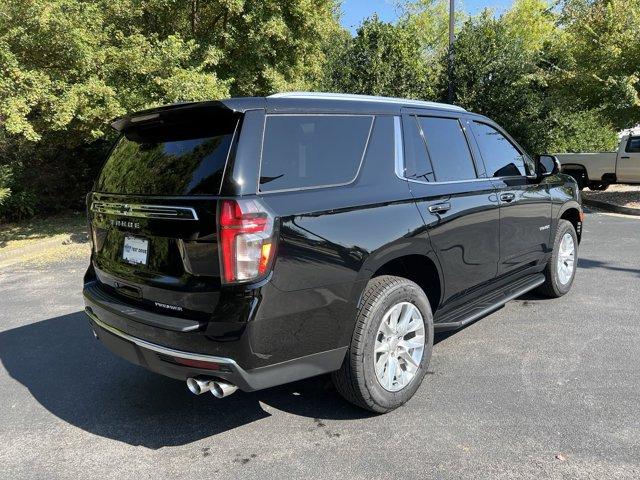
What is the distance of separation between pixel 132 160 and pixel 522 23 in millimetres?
37029

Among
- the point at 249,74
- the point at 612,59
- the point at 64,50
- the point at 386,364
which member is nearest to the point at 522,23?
the point at 612,59

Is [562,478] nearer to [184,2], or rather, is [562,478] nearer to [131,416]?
[131,416]

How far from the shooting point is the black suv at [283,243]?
102 inches

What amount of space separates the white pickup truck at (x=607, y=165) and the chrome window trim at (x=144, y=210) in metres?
15.0

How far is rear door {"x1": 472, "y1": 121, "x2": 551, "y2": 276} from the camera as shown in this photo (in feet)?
14.1

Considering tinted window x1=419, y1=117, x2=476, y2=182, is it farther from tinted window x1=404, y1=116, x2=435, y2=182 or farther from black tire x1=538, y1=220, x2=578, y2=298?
black tire x1=538, y1=220, x2=578, y2=298

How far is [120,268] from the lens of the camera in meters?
3.12

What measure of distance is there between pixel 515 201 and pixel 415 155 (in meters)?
1.37

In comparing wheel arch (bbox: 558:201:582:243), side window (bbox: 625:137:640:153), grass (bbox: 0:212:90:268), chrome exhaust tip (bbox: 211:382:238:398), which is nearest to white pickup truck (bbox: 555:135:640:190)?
side window (bbox: 625:137:640:153)

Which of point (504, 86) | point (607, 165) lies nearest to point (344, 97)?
point (504, 86)

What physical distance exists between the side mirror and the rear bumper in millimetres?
3164

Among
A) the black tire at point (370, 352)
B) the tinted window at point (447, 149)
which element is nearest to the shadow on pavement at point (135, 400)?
the black tire at point (370, 352)

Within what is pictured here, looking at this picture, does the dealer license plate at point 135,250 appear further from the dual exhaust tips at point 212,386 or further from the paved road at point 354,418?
the paved road at point 354,418

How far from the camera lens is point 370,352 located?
3.01 metres
